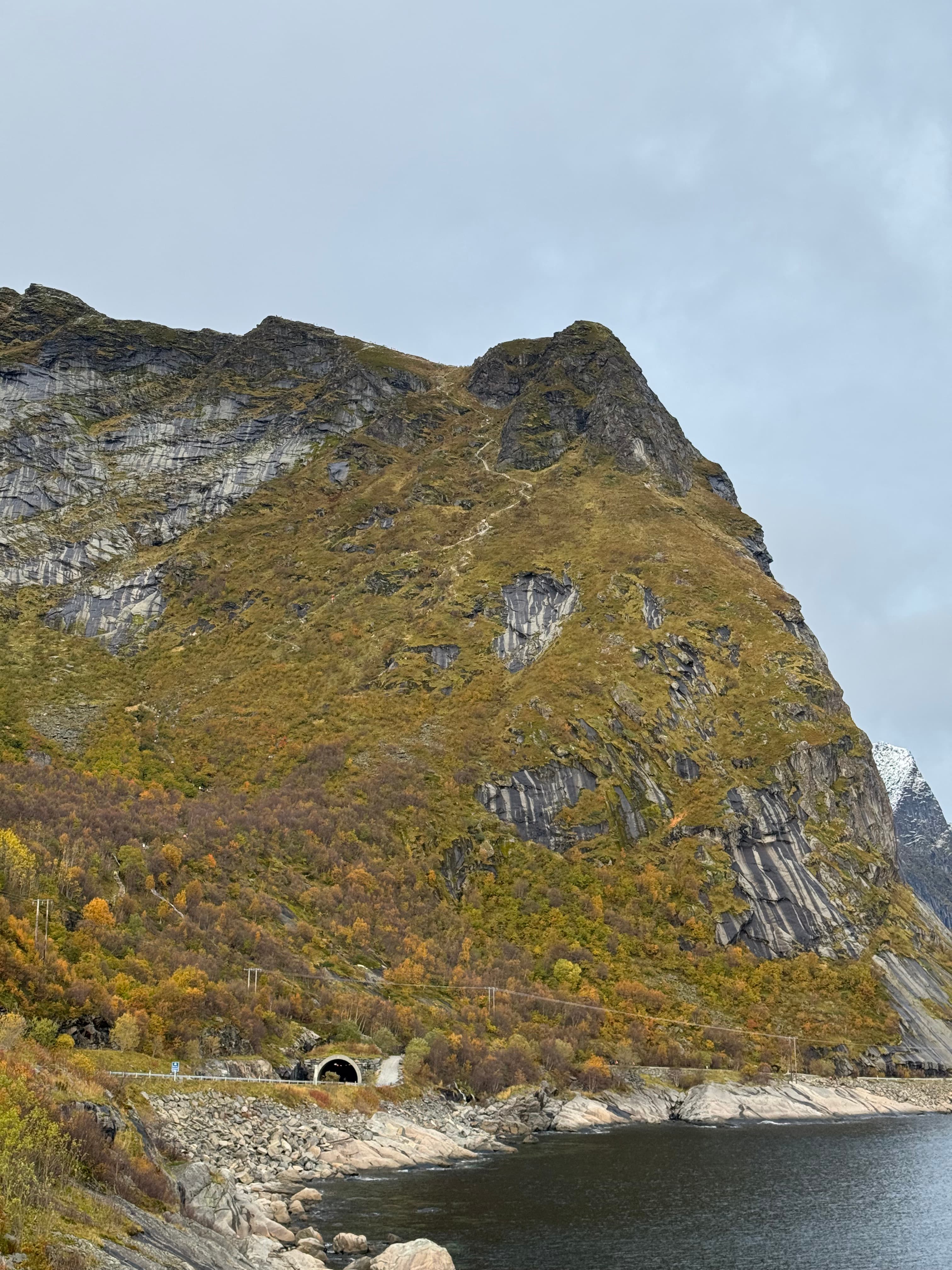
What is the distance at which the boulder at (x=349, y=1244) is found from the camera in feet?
136

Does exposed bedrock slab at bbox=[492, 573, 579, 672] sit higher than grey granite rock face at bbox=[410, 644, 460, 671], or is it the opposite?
exposed bedrock slab at bbox=[492, 573, 579, 672]

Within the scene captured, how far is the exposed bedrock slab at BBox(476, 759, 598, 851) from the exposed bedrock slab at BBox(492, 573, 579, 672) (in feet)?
97.2

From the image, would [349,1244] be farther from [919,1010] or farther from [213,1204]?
[919,1010]

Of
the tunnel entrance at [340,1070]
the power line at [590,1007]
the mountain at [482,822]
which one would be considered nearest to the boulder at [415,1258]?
the mountain at [482,822]

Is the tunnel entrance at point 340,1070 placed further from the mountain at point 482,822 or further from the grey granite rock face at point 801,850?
the grey granite rock face at point 801,850

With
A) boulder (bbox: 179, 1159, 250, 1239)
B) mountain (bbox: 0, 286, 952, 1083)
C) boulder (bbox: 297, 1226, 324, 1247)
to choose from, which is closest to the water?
boulder (bbox: 297, 1226, 324, 1247)

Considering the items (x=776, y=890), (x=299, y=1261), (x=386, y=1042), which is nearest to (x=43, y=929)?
(x=386, y=1042)

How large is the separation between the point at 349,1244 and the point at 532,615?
14478 centimetres

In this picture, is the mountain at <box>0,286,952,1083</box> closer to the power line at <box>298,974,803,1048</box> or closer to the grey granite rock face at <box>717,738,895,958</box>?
the grey granite rock face at <box>717,738,895,958</box>

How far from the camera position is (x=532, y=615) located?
182 metres

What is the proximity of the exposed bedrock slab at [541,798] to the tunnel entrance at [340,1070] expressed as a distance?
59891 mm

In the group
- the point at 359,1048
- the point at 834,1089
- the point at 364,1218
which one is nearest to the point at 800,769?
Result: the point at 834,1089

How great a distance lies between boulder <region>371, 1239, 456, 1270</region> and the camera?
37719 millimetres

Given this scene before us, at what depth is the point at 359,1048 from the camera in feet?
290
